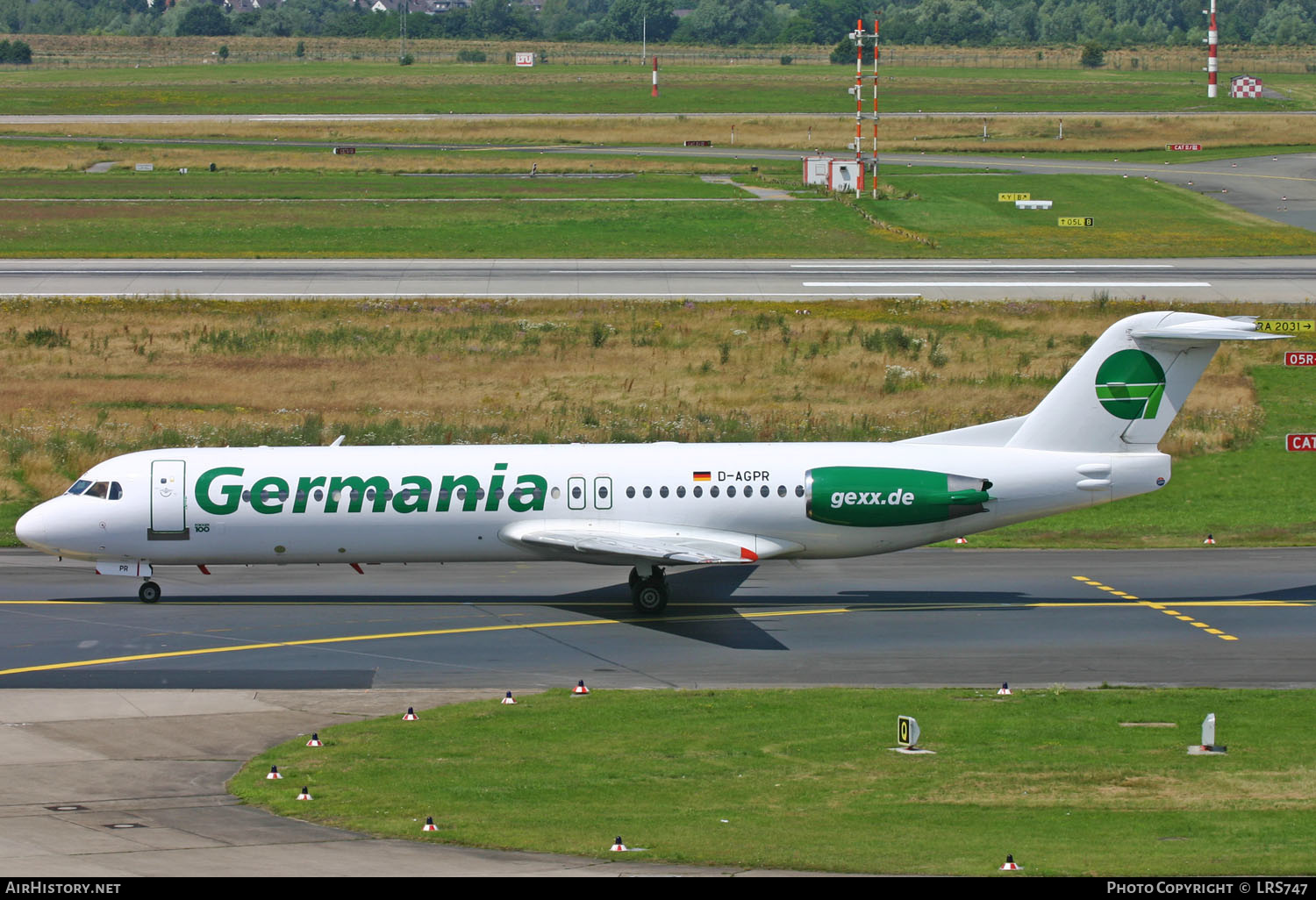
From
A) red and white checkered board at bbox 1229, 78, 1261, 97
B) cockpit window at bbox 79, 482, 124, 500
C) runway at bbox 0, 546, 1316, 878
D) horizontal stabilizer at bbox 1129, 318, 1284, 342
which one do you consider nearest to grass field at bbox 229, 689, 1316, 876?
runway at bbox 0, 546, 1316, 878

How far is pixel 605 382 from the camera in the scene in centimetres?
5697

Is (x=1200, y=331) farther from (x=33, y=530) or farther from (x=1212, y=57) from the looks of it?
(x=1212, y=57)

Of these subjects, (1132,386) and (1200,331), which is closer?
(1200,331)

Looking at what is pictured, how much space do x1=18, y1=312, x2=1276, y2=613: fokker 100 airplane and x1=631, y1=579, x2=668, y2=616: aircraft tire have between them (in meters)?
0.04

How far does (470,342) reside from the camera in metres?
62.0

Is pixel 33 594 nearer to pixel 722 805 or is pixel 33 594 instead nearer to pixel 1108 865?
pixel 722 805

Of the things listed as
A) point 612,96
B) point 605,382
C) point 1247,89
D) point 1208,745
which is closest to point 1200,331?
point 1208,745

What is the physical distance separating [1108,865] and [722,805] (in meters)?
5.83

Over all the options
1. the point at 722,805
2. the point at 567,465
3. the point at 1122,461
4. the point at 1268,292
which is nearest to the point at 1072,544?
the point at 1122,461

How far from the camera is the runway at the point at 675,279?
71.0 m

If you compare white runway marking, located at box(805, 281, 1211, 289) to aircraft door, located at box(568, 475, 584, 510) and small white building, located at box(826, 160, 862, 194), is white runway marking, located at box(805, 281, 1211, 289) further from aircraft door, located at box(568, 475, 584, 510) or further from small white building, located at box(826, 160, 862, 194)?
aircraft door, located at box(568, 475, 584, 510)

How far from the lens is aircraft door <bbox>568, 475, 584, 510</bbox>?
35.1m

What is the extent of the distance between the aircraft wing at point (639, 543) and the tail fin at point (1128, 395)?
701cm

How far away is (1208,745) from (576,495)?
1574 cm
